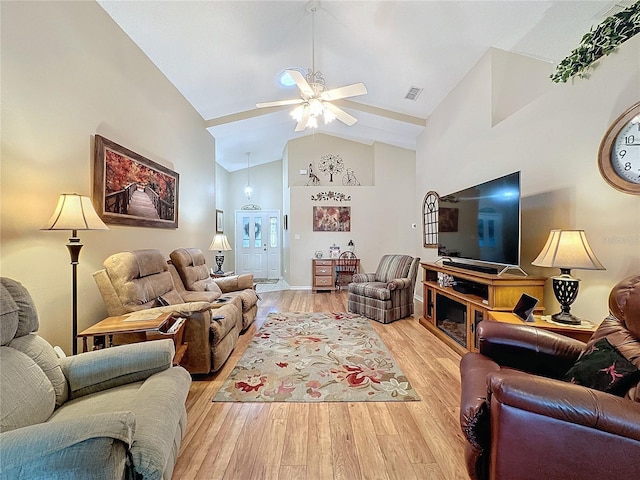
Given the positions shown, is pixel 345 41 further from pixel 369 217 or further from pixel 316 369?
pixel 369 217

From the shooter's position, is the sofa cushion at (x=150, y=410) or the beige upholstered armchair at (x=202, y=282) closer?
the sofa cushion at (x=150, y=410)

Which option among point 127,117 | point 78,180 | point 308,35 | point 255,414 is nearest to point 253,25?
point 308,35

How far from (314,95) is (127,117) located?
1.91 metres

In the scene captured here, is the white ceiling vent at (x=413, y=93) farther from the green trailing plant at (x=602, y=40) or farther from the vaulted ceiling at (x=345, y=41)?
the green trailing plant at (x=602, y=40)

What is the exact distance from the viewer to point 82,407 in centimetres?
135

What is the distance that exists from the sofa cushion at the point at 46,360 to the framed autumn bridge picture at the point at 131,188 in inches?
61.2

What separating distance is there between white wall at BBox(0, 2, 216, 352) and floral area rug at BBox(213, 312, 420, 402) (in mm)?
1444

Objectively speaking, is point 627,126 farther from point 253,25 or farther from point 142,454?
point 253,25

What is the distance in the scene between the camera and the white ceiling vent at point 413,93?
4.28 meters

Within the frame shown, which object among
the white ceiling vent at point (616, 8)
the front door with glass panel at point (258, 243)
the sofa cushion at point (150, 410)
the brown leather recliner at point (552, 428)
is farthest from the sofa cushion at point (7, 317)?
the front door with glass panel at point (258, 243)

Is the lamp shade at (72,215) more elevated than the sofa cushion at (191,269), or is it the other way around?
the lamp shade at (72,215)

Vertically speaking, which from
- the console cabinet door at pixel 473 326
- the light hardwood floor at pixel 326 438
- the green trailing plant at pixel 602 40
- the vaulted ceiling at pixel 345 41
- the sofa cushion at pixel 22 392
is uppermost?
the vaulted ceiling at pixel 345 41

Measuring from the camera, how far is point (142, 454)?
3.35 ft

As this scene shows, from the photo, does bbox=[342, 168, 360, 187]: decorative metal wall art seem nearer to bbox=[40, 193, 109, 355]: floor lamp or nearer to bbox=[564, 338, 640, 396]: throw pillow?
bbox=[40, 193, 109, 355]: floor lamp
